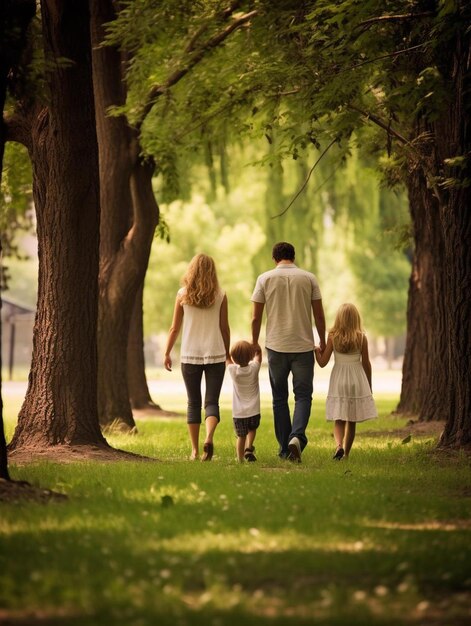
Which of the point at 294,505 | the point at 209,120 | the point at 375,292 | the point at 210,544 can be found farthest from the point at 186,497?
the point at 375,292

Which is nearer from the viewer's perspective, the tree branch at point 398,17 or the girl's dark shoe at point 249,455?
the girl's dark shoe at point 249,455

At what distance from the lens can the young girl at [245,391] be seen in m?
11.7

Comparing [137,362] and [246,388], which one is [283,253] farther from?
[137,362]

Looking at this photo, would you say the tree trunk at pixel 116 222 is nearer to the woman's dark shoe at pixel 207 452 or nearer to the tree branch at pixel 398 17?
the tree branch at pixel 398 17

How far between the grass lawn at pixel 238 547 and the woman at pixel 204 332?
1035 millimetres

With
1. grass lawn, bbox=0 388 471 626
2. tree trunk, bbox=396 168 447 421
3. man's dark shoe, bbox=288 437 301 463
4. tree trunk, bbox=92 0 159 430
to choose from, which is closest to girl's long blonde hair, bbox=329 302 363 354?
man's dark shoe, bbox=288 437 301 463

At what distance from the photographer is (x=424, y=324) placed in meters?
20.2

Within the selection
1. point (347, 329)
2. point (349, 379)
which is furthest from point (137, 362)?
point (347, 329)

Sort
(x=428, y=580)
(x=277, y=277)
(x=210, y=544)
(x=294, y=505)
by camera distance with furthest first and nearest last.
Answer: (x=277, y=277) → (x=294, y=505) → (x=210, y=544) → (x=428, y=580)

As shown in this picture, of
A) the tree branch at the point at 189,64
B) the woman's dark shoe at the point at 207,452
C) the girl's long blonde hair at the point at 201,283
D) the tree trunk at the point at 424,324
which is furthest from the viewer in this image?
the tree branch at the point at 189,64

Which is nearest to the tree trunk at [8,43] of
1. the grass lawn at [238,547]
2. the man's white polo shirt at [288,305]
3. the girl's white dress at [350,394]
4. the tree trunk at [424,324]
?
the grass lawn at [238,547]

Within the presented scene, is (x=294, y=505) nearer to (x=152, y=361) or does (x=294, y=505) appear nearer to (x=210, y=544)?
(x=210, y=544)

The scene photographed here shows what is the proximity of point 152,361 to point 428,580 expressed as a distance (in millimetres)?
90477

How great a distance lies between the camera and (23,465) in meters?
11.1
